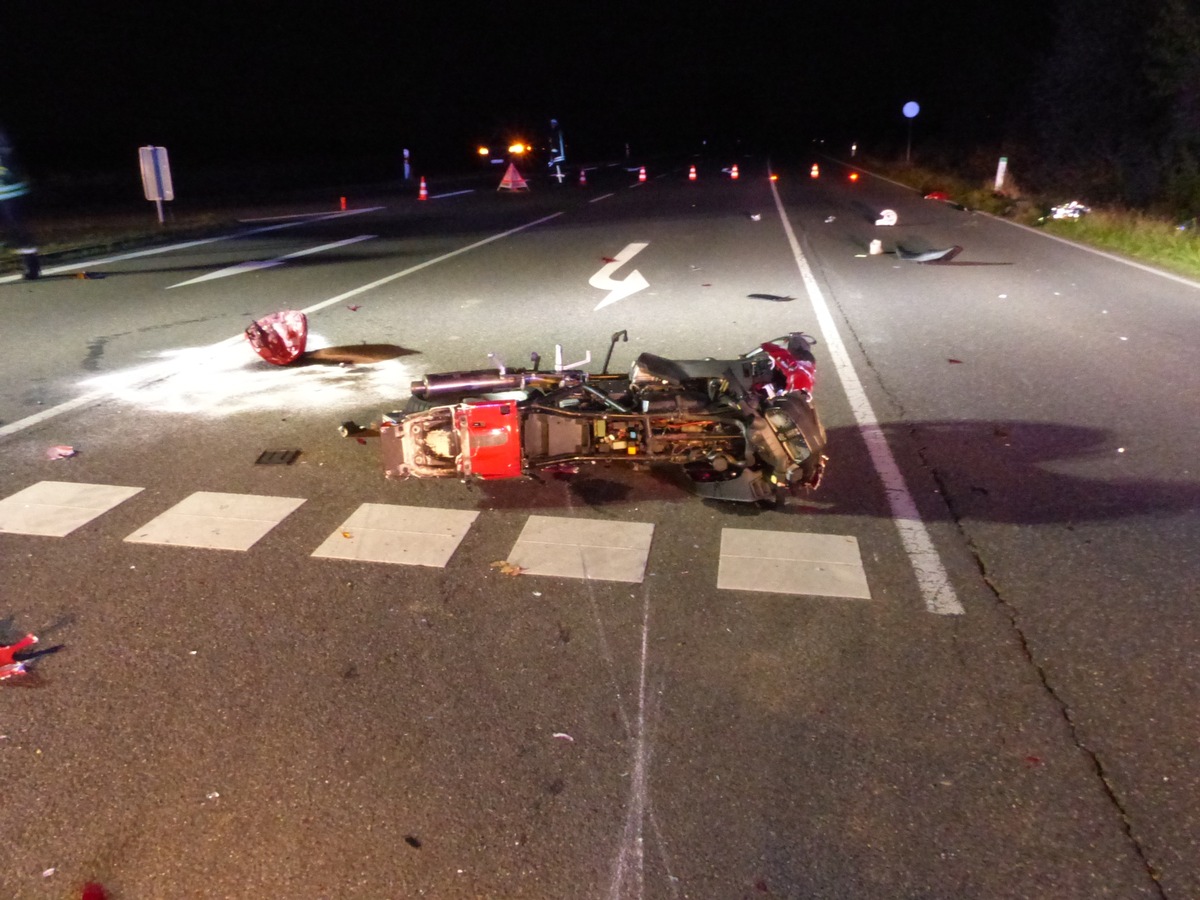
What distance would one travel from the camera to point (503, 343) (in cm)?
942

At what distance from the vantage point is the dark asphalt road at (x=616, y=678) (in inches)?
113

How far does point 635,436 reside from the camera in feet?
17.7

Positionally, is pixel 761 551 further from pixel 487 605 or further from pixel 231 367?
pixel 231 367

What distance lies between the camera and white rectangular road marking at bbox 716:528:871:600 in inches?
175

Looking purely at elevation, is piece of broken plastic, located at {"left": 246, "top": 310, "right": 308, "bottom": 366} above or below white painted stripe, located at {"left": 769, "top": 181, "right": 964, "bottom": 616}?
above

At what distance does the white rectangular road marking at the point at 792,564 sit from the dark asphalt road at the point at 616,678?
7 centimetres

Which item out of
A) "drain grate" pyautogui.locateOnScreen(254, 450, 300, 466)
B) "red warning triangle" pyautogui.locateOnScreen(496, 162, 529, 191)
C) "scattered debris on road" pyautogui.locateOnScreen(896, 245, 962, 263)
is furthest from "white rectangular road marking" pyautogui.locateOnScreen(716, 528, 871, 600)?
"red warning triangle" pyautogui.locateOnScreen(496, 162, 529, 191)

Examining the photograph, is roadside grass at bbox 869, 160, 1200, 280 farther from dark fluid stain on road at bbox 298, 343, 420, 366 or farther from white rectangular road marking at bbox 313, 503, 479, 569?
white rectangular road marking at bbox 313, 503, 479, 569

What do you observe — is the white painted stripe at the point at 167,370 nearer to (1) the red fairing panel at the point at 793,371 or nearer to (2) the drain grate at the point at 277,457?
(2) the drain grate at the point at 277,457

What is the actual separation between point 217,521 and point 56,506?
104cm

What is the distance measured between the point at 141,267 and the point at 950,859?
15767 millimetres

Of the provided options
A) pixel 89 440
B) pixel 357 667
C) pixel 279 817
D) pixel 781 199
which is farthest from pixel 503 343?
pixel 781 199

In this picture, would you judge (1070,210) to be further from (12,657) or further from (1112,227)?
(12,657)

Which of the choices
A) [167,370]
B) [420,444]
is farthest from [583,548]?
[167,370]
